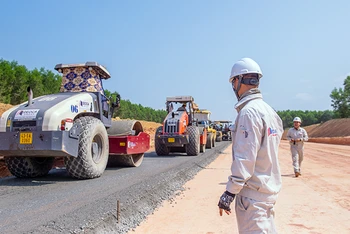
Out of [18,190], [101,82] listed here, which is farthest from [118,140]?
[18,190]

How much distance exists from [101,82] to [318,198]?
19.8ft

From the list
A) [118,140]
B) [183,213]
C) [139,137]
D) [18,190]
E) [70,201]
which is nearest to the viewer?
[70,201]

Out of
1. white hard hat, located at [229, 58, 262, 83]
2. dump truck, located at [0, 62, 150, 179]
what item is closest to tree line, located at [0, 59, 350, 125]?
dump truck, located at [0, 62, 150, 179]

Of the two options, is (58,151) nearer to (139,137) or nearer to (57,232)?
(57,232)

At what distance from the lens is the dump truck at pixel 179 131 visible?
14883mm

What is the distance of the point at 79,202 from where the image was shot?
5262 mm

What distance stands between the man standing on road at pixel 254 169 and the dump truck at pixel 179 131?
12.1 metres

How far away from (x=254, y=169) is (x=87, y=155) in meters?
5.08

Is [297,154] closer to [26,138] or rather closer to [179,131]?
[179,131]

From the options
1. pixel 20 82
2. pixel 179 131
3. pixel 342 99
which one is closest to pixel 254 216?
pixel 179 131

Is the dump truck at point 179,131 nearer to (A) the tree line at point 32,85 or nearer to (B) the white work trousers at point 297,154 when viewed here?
(B) the white work trousers at point 297,154

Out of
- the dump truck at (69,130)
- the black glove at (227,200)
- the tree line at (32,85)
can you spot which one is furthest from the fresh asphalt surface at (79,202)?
the tree line at (32,85)

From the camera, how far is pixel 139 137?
9867 mm

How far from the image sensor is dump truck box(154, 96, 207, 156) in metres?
14.9
